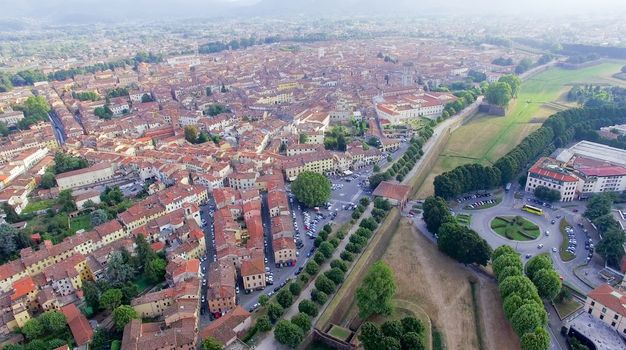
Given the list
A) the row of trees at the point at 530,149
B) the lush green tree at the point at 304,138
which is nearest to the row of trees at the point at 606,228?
the row of trees at the point at 530,149

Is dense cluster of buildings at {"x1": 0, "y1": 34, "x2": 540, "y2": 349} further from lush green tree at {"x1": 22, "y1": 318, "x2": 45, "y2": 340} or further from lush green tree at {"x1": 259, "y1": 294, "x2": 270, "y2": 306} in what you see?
lush green tree at {"x1": 259, "y1": 294, "x2": 270, "y2": 306}

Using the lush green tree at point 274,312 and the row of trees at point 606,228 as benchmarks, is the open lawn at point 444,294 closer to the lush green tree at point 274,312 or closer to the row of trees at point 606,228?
the lush green tree at point 274,312

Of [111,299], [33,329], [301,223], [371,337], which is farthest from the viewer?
[301,223]

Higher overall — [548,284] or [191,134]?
[191,134]

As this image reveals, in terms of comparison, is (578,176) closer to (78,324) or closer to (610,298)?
(610,298)

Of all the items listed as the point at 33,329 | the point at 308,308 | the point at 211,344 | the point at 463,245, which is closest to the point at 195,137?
the point at 33,329

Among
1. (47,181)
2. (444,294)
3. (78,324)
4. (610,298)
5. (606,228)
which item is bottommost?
(444,294)
